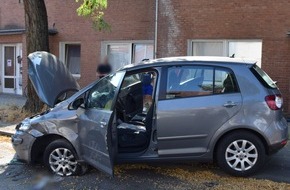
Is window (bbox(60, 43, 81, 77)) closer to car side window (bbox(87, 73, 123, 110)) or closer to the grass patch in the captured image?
the grass patch

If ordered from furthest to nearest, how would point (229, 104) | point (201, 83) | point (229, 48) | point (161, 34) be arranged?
point (161, 34)
point (229, 48)
point (201, 83)
point (229, 104)

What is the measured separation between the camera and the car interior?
18.7ft

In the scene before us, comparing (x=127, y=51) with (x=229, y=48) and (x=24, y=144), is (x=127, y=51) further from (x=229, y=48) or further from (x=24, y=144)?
(x=24, y=144)

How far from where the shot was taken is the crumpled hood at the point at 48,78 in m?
6.25

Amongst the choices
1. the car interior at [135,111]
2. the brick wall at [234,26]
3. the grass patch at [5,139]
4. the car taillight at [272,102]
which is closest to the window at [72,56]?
the brick wall at [234,26]

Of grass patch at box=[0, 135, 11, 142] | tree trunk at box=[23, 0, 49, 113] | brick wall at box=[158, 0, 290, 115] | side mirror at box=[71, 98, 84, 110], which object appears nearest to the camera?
side mirror at box=[71, 98, 84, 110]

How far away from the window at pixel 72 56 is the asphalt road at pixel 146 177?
28.9 feet

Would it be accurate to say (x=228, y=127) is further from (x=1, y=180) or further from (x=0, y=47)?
(x=0, y=47)

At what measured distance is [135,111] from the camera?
20.8ft

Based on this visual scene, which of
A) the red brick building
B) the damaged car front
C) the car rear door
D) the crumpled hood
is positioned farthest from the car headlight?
the red brick building

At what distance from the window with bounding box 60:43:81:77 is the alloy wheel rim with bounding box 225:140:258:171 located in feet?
33.4

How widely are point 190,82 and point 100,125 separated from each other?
1382 millimetres

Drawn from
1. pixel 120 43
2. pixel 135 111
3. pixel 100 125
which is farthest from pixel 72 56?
pixel 100 125

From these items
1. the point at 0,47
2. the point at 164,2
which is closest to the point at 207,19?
the point at 164,2
